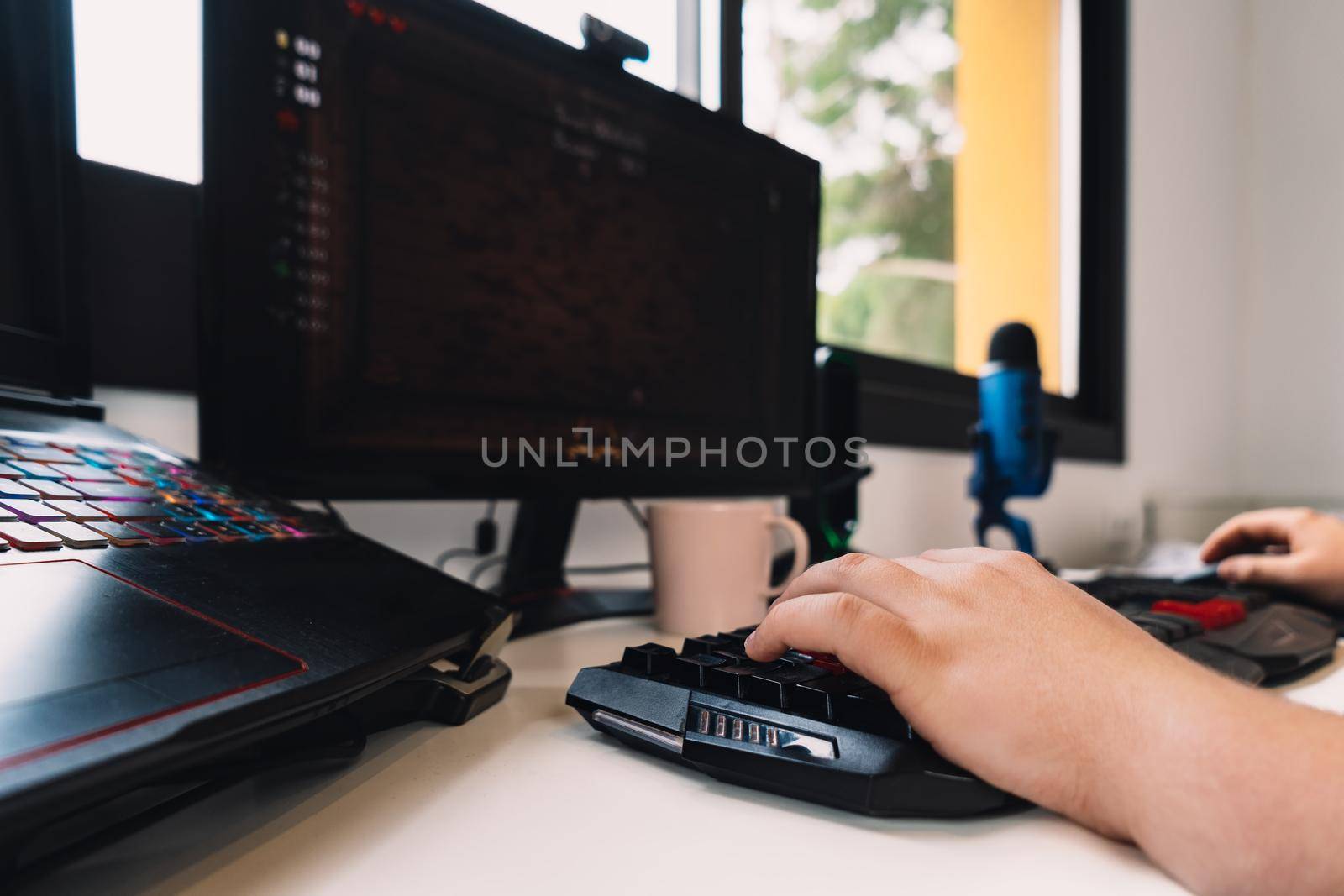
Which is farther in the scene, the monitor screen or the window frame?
the window frame

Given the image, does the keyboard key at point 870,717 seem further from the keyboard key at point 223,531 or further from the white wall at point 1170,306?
the white wall at point 1170,306

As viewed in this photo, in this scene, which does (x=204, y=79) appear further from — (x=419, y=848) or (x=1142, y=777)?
(x=1142, y=777)

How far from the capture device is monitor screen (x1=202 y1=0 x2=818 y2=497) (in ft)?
1.57

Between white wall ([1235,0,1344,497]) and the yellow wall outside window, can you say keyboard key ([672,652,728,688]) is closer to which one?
the yellow wall outside window

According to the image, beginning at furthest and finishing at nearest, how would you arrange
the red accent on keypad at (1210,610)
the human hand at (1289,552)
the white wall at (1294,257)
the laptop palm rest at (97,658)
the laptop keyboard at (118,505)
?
the white wall at (1294,257)
the human hand at (1289,552)
the red accent on keypad at (1210,610)
the laptop keyboard at (118,505)
the laptop palm rest at (97,658)

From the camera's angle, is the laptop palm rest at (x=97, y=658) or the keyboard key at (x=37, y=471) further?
the keyboard key at (x=37, y=471)

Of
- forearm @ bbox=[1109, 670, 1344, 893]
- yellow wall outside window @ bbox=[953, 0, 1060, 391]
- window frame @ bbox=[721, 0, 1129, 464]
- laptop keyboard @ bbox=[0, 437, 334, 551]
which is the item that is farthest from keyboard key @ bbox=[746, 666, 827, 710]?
yellow wall outside window @ bbox=[953, 0, 1060, 391]

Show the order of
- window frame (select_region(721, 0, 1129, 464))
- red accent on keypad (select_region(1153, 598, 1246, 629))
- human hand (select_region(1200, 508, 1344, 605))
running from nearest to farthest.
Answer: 1. red accent on keypad (select_region(1153, 598, 1246, 629))
2. human hand (select_region(1200, 508, 1344, 605))
3. window frame (select_region(721, 0, 1129, 464))

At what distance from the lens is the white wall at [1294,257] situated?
2.16 metres

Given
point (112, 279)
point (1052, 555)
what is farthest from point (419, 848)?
point (1052, 555)

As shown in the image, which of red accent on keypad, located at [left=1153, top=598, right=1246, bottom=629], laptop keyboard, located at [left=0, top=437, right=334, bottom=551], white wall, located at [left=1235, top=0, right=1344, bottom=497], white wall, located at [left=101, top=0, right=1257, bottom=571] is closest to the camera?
laptop keyboard, located at [left=0, top=437, right=334, bottom=551]

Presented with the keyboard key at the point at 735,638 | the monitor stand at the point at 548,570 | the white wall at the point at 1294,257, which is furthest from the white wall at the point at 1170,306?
the keyboard key at the point at 735,638

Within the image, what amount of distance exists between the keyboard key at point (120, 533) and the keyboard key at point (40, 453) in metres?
→ 0.06

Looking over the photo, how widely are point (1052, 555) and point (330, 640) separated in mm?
1553
